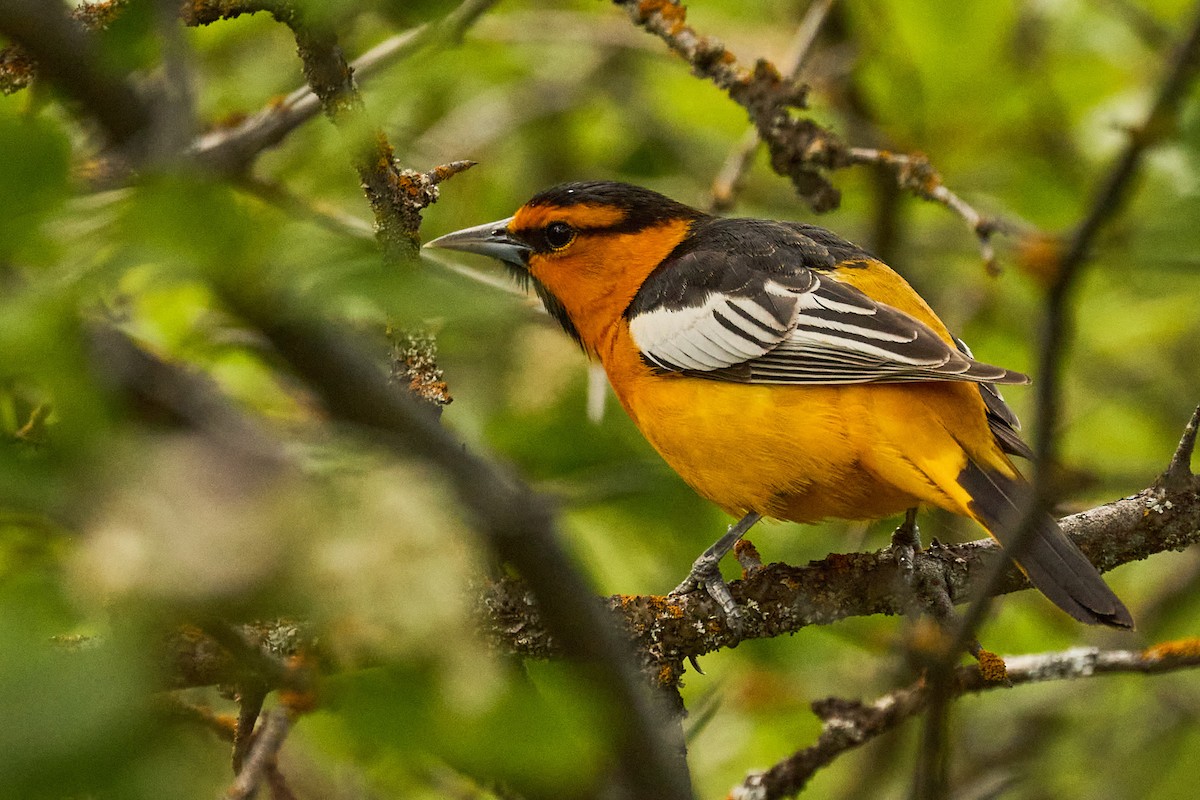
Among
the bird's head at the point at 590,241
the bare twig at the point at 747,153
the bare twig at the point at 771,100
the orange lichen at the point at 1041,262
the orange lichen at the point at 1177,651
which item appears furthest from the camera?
the bare twig at the point at 747,153

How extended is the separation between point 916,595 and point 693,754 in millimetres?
2529

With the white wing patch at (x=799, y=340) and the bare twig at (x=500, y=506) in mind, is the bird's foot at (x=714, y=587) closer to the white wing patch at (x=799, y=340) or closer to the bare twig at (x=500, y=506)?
the white wing patch at (x=799, y=340)

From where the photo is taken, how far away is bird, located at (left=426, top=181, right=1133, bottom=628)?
3.46 metres

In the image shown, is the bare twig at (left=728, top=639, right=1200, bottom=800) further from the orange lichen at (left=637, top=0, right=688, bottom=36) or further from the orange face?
the orange lichen at (left=637, top=0, right=688, bottom=36)

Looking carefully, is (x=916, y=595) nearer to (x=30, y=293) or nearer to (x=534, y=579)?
(x=534, y=579)

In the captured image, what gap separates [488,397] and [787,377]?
205cm

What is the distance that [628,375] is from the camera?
4301mm

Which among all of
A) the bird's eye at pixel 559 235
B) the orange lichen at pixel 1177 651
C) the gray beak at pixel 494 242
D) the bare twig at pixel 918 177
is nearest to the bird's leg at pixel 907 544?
the orange lichen at pixel 1177 651

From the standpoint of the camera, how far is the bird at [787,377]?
346cm

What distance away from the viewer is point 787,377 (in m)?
A: 3.83

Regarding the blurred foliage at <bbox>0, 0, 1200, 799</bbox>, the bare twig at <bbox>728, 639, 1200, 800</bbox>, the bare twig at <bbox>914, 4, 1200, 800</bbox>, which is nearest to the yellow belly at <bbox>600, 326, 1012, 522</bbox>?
the blurred foliage at <bbox>0, 0, 1200, 799</bbox>

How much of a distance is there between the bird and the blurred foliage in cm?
27

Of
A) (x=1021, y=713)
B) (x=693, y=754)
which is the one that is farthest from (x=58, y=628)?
(x=1021, y=713)

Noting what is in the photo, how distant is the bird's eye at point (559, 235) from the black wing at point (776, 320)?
0.39 metres
